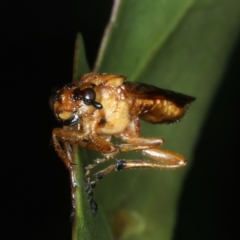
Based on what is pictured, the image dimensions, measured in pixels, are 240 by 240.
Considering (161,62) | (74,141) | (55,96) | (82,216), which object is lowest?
(82,216)

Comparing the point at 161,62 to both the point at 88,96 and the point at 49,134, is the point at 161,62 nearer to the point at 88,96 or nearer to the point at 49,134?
the point at 88,96

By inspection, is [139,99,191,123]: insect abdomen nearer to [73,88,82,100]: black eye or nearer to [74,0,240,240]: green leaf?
[74,0,240,240]: green leaf

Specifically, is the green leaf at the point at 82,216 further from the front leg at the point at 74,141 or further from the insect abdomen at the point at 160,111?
the insect abdomen at the point at 160,111

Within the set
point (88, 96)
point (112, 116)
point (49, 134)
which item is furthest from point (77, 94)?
point (49, 134)

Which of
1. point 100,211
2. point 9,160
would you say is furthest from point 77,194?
point 9,160

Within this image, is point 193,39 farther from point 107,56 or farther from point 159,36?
point 107,56

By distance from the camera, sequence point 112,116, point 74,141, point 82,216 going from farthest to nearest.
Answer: point 112,116 < point 74,141 < point 82,216

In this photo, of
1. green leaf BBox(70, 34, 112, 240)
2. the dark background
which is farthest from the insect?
green leaf BBox(70, 34, 112, 240)

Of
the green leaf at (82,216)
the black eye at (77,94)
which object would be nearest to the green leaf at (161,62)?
the green leaf at (82,216)
